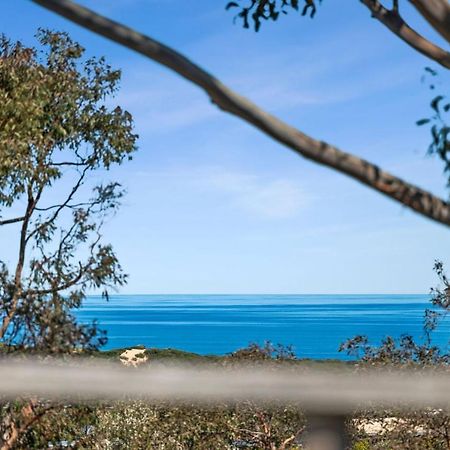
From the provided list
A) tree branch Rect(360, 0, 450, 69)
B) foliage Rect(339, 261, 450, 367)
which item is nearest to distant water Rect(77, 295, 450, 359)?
foliage Rect(339, 261, 450, 367)

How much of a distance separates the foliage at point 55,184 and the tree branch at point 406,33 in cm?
775

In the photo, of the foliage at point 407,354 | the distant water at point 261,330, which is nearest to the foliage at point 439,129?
the foliage at point 407,354

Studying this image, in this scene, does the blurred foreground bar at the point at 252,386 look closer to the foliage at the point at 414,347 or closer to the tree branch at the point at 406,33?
the tree branch at the point at 406,33

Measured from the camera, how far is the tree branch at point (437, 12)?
393 centimetres

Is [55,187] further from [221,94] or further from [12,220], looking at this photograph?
[221,94]

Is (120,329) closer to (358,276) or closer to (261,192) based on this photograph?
(261,192)

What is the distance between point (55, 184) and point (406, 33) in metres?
9.65

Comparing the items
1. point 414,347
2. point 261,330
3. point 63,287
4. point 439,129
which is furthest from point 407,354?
point 261,330

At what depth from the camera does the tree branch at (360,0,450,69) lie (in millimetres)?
4922

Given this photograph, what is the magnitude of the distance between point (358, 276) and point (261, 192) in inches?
1029

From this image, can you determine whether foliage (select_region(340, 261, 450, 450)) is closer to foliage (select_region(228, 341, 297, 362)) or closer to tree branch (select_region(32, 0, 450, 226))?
foliage (select_region(228, 341, 297, 362))

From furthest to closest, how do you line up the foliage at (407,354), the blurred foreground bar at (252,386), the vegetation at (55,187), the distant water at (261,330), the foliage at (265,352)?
the distant water at (261,330) → the foliage at (265,352) → the foliage at (407,354) → the vegetation at (55,187) → the blurred foreground bar at (252,386)

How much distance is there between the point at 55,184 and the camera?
1388 cm

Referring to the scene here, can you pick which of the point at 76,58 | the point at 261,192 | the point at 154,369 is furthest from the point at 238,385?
the point at 261,192
